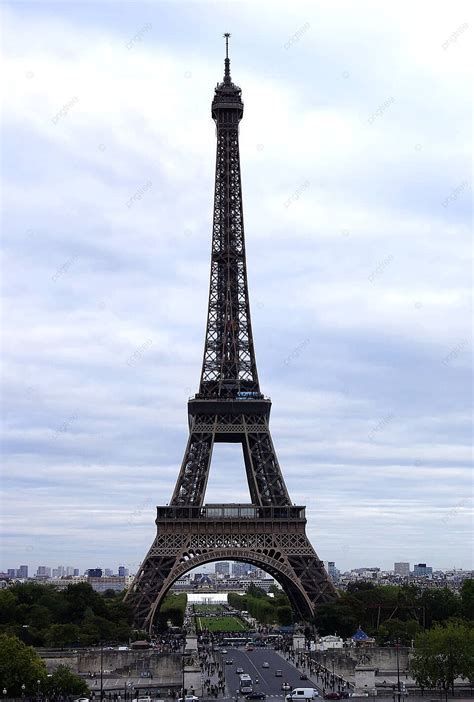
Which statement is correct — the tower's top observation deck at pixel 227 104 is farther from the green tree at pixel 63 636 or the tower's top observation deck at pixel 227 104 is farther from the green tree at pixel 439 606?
the green tree at pixel 439 606

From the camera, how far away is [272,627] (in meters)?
174

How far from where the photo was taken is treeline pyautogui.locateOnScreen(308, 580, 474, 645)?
10750 cm

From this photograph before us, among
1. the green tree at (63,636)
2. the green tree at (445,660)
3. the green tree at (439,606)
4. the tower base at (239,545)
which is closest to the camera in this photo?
the green tree at (445,660)

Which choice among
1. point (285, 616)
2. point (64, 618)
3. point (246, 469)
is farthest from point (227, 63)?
point (285, 616)

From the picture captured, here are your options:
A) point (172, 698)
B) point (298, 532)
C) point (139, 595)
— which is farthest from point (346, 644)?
point (172, 698)

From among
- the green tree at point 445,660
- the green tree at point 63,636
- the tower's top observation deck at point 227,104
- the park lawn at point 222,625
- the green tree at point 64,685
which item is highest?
the tower's top observation deck at point 227,104

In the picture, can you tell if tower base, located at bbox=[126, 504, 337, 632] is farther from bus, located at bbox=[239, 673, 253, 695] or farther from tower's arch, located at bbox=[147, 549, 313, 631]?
bus, located at bbox=[239, 673, 253, 695]

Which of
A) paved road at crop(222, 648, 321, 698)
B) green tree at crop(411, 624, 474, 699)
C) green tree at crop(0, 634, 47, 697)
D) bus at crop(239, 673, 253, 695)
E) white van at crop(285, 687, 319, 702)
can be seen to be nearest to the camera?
white van at crop(285, 687, 319, 702)

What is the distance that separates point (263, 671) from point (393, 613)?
4083 centimetres

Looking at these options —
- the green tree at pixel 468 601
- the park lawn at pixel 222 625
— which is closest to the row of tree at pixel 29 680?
the green tree at pixel 468 601

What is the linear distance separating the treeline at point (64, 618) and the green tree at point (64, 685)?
24.4m

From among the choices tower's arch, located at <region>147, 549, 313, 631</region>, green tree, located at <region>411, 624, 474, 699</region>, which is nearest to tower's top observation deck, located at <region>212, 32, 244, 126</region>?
tower's arch, located at <region>147, 549, 313, 631</region>

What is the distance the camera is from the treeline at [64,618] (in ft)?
334

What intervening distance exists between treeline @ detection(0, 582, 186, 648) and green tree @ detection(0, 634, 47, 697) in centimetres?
2338
